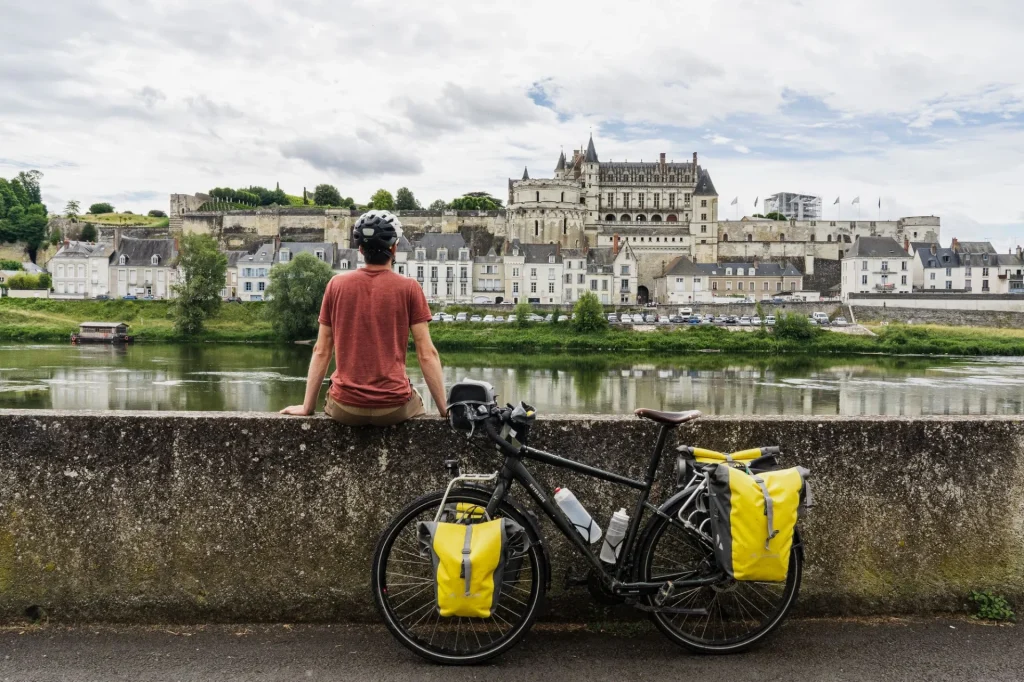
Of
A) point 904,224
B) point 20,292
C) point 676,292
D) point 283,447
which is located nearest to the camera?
point 283,447

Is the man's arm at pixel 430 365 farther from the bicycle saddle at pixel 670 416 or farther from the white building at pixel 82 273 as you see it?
the white building at pixel 82 273

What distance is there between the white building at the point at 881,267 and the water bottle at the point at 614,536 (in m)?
80.2

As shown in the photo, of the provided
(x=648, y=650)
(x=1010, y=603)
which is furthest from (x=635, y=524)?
(x=1010, y=603)

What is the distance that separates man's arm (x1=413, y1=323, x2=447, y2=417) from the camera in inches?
143

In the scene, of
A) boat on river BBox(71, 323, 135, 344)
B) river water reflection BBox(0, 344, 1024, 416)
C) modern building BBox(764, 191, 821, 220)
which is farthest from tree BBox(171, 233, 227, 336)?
modern building BBox(764, 191, 821, 220)

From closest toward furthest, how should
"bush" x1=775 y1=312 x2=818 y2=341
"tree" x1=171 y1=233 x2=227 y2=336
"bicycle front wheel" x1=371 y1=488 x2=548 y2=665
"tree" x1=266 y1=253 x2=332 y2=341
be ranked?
"bicycle front wheel" x1=371 y1=488 x2=548 y2=665
"tree" x1=266 y1=253 x2=332 y2=341
"bush" x1=775 y1=312 x2=818 y2=341
"tree" x1=171 y1=233 x2=227 y2=336

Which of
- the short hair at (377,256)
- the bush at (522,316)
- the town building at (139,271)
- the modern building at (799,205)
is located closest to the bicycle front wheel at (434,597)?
the short hair at (377,256)

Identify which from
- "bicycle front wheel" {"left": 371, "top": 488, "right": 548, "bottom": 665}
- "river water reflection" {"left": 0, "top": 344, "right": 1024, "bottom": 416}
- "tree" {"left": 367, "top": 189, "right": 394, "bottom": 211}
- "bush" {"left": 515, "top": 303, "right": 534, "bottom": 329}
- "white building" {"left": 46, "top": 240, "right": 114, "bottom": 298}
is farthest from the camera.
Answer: "tree" {"left": 367, "top": 189, "right": 394, "bottom": 211}

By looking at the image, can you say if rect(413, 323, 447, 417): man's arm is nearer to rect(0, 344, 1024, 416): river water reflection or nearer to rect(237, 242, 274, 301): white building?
rect(0, 344, 1024, 416): river water reflection

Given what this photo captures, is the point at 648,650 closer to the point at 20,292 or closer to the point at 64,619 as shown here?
the point at 64,619

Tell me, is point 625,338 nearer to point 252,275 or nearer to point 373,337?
point 252,275

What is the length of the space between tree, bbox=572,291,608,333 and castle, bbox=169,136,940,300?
27560mm

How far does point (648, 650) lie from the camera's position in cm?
348

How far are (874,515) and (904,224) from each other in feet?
355
